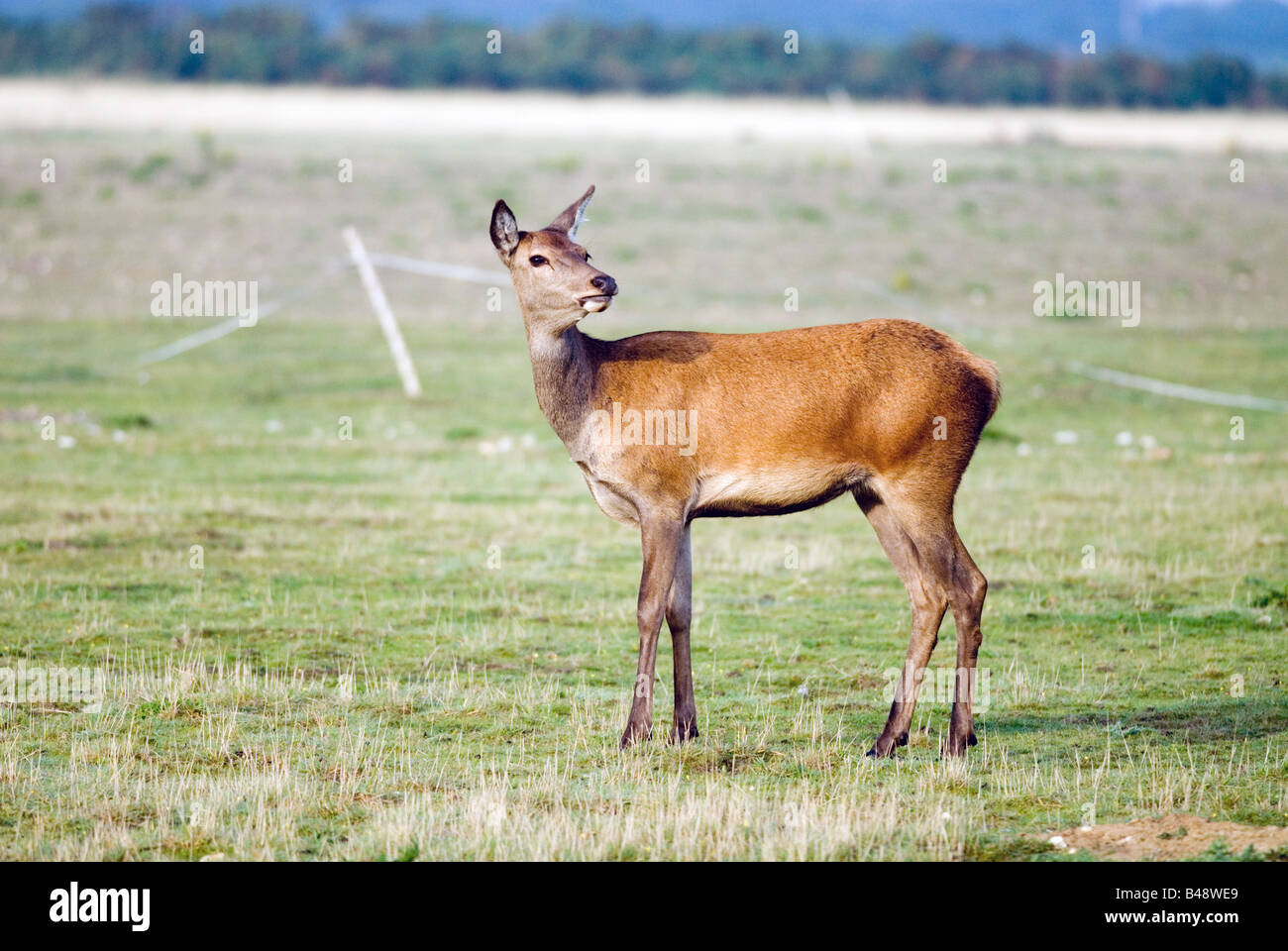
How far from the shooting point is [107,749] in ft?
34.6

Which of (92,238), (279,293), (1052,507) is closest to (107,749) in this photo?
(1052,507)

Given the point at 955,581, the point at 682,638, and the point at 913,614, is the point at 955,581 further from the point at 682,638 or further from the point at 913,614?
the point at 682,638

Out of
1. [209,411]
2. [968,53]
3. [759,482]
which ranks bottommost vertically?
[209,411]

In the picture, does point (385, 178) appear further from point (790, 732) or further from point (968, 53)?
point (968, 53)

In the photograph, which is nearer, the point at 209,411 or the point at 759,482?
the point at 759,482

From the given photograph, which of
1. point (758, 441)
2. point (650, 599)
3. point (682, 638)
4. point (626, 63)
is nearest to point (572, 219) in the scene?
point (758, 441)

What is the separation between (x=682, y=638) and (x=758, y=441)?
1.41 metres

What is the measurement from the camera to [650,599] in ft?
34.9

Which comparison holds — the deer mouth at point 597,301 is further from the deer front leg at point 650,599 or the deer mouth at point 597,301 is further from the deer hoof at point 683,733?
the deer hoof at point 683,733

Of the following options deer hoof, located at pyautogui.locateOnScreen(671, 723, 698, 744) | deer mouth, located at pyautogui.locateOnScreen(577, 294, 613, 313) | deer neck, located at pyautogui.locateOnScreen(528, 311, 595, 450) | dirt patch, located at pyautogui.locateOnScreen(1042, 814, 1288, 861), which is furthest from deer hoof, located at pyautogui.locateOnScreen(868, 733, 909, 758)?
deer mouth, located at pyautogui.locateOnScreen(577, 294, 613, 313)

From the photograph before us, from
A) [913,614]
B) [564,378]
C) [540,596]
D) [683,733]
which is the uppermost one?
[564,378]

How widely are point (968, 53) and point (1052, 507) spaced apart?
3656 inches

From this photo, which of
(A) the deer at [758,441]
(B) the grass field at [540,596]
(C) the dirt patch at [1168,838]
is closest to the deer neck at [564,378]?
(A) the deer at [758,441]

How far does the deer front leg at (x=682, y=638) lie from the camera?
10.9 metres
